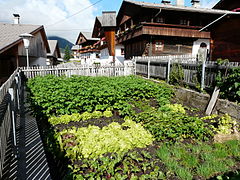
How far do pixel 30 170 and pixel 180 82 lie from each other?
638cm

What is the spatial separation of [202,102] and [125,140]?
11.5 feet

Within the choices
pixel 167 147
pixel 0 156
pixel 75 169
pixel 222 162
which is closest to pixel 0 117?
pixel 0 156

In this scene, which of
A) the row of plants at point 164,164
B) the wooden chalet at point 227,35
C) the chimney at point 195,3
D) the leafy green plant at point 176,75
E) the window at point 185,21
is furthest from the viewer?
the chimney at point 195,3

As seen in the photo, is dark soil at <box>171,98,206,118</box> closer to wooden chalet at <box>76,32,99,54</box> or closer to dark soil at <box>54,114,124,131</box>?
dark soil at <box>54,114,124,131</box>

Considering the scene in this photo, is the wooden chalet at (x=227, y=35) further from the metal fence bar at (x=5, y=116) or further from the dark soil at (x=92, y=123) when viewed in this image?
the metal fence bar at (x=5, y=116)

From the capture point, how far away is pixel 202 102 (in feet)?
18.7

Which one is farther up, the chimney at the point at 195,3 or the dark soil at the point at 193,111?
the chimney at the point at 195,3

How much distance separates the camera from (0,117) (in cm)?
185

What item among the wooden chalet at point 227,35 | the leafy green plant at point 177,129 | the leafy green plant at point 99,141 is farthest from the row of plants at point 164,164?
the wooden chalet at point 227,35

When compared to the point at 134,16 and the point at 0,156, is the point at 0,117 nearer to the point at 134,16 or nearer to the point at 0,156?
the point at 0,156

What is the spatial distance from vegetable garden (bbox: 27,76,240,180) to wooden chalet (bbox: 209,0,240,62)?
27.3 feet

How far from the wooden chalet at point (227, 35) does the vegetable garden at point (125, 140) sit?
8307 millimetres

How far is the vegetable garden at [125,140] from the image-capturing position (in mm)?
2707

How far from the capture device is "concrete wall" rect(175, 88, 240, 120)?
453 centimetres
